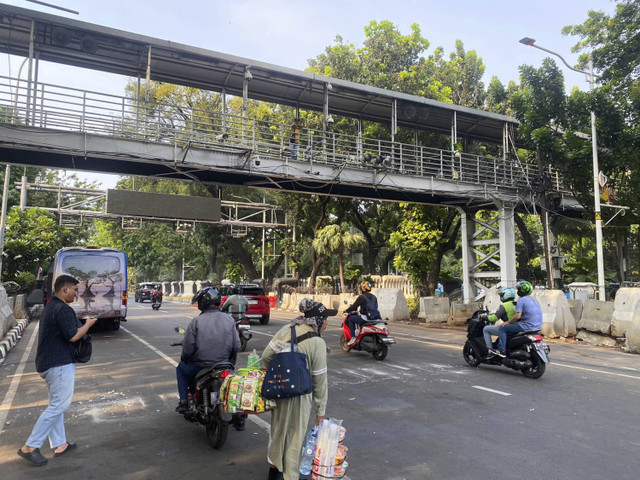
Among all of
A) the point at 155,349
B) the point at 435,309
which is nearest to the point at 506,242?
the point at 435,309

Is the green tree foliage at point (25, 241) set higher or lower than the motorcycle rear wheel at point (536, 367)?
higher

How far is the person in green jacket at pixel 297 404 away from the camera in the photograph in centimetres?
346

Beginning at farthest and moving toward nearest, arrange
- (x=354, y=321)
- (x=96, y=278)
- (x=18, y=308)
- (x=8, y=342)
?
1. (x=18, y=308)
2. (x=96, y=278)
3. (x=8, y=342)
4. (x=354, y=321)

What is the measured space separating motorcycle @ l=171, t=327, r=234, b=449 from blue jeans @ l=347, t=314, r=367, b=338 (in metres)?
5.52

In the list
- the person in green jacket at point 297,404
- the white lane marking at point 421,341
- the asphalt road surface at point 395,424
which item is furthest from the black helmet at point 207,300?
the white lane marking at point 421,341

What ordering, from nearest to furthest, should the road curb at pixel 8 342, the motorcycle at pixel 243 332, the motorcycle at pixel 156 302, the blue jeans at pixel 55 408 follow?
the blue jeans at pixel 55 408
the motorcycle at pixel 243 332
the road curb at pixel 8 342
the motorcycle at pixel 156 302

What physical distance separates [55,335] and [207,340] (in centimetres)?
151

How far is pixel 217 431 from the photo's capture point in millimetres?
4508

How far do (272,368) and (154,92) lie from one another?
33.0m

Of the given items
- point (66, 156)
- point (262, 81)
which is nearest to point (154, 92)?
point (262, 81)

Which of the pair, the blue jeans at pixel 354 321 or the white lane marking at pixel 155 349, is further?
the blue jeans at pixel 354 321

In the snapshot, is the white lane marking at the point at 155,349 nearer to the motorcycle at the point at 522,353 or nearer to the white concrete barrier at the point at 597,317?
the motorcycle at the point at 522,353

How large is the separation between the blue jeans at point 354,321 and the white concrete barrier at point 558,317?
7.06 m

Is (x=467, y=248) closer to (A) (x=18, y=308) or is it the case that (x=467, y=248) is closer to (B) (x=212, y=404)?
(B) (x=212, y=404)
